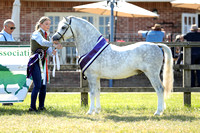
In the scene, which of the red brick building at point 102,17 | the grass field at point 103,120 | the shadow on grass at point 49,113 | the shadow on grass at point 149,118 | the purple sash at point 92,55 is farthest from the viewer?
the red brick building at point 102,17

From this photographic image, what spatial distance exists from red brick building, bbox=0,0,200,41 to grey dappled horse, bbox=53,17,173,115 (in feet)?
34.5

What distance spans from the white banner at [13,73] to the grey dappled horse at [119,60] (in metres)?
1.38

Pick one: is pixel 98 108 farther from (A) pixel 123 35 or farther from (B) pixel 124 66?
(A) pixel 123 35

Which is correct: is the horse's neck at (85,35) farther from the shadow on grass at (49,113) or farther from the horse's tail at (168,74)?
the horse's tail at (168,74)

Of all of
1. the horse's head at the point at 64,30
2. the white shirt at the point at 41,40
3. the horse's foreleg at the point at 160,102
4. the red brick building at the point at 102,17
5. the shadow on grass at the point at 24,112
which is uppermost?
the red brick building at the point at 102,17

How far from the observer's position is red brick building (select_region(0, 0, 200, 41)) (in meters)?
18.7

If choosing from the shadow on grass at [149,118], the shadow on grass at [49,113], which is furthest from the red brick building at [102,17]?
the shadow on grass at [149,118]

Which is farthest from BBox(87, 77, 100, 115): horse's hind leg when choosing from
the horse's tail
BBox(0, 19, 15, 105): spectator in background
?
BBox(0, 19, 15, 105): spectator in background

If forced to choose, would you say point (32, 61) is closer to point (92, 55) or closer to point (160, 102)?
point (92, 55)

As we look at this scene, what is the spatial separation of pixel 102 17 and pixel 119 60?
1190cm

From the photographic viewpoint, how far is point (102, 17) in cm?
1919

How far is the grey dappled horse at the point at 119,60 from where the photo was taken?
24.7ft

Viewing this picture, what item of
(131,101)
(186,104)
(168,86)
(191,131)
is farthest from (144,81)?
(191,131)

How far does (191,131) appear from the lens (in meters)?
5.85
